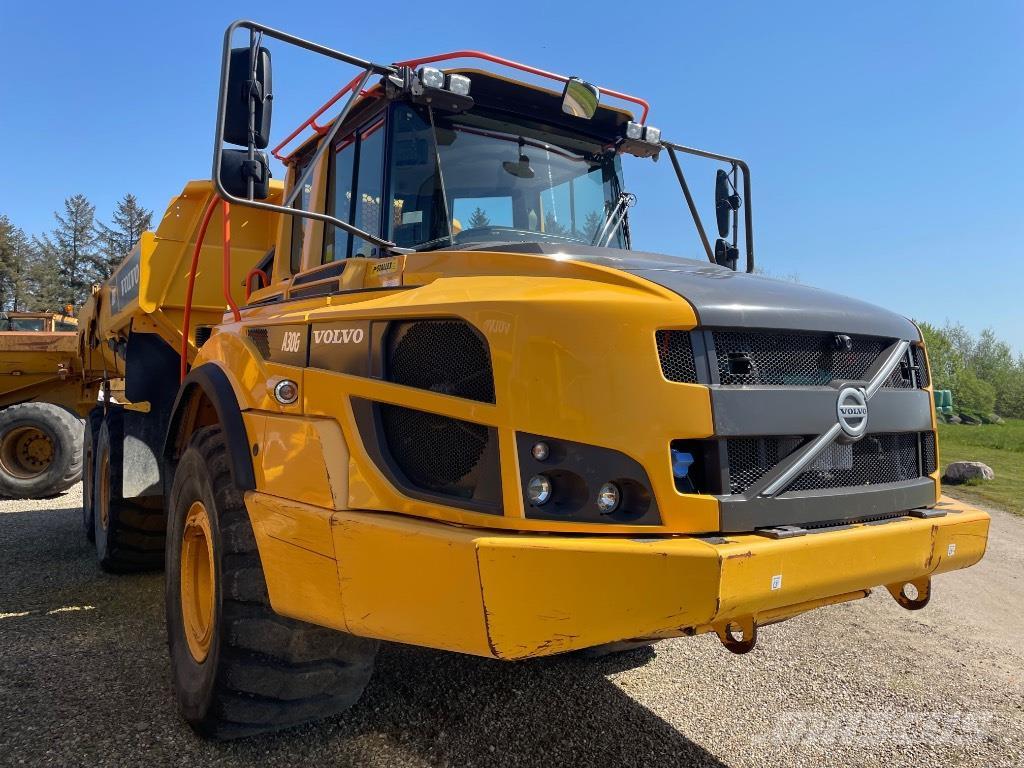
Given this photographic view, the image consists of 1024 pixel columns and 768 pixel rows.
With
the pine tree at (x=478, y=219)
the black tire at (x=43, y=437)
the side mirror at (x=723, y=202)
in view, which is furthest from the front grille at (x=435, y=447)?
the black tire at (x=43, y=437)

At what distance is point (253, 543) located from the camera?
2.77 meters

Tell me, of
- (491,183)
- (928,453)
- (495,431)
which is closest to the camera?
(495,431)

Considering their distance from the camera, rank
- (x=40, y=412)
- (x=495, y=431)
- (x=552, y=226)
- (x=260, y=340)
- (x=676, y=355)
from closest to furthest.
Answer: (x=495, y=431) < (x=676, y=355) < (x=260, y=340) < (x=552, y=226) < (x=40, y=412)

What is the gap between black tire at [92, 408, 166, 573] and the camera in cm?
523

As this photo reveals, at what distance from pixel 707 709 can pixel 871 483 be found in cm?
140

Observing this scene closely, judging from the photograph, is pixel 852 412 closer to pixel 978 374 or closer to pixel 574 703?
pixel 574 703

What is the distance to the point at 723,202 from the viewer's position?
4184 millimetres

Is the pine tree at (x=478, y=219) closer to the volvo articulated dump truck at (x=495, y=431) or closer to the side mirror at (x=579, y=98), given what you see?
the volvo articulated dump truck at (x=495, y=431)

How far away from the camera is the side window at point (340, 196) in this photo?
10.8 feet

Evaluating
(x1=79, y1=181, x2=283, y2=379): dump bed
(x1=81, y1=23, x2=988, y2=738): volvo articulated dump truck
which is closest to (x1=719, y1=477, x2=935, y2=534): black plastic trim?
(x1=81, y1=23, x2=988, y2=738): volvo articulated dump truck

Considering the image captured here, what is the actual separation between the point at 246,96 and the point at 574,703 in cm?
280

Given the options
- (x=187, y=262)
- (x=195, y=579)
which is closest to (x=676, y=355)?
(x=195, y=579)

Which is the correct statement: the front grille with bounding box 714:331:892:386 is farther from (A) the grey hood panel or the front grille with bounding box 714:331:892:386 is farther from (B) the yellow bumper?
(B) the yellow bumper

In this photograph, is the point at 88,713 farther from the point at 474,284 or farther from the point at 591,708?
the point at 474,284
